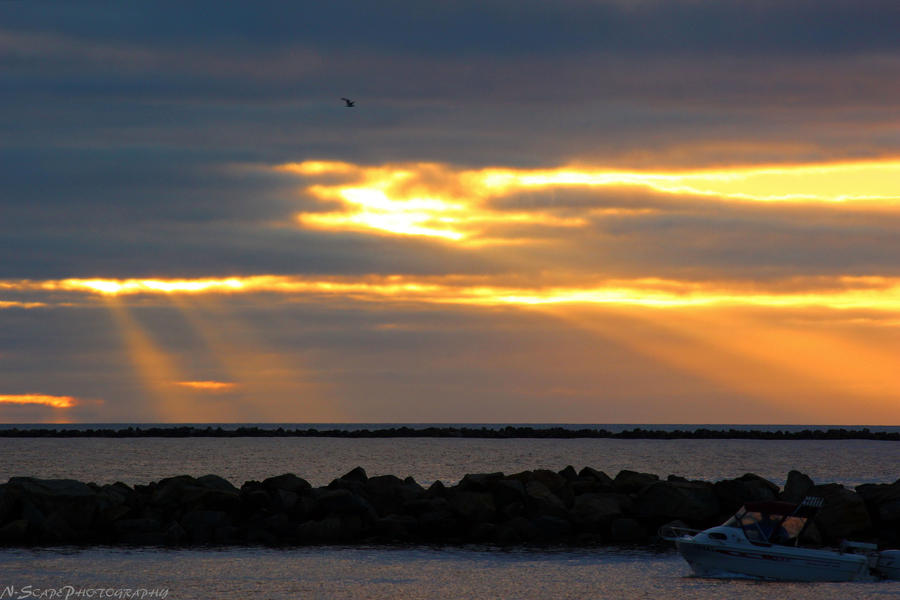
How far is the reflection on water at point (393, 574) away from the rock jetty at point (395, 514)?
1829 millimetres

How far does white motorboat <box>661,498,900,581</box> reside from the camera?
30234 mm

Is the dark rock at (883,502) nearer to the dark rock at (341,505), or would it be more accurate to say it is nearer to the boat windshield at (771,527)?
the boat windshield at (771,527)

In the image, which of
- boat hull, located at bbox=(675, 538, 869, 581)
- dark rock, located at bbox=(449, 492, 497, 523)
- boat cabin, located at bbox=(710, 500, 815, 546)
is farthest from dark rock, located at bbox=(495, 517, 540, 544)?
boat cabin, located at bbox=(710, 500, 815, 546)

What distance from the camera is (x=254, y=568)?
32781mm

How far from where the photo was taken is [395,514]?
4016 cm

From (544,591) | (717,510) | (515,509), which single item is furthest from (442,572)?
(717,510)

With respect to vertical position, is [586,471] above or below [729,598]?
above

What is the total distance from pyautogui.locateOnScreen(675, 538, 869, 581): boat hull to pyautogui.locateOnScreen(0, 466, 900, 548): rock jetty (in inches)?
218

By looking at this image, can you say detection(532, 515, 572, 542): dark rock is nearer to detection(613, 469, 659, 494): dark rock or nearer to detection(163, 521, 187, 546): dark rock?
detection(613, 469, 659, 494): dark rock

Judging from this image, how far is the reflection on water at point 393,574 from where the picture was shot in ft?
96.6

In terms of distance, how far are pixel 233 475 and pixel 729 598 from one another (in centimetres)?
5392

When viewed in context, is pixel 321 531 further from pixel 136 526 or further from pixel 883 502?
pixel 883 502

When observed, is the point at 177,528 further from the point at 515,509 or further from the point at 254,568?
the point at 515,509

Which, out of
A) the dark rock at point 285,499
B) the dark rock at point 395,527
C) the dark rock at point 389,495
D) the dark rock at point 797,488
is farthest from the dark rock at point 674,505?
the dark rock at point 285,499
